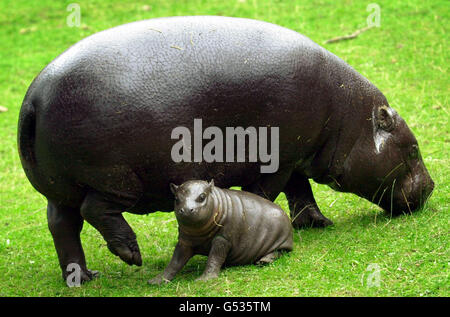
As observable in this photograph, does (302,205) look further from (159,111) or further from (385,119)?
(159,111)

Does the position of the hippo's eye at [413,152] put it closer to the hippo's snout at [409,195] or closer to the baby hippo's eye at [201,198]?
the hippo's snout at [409,195]

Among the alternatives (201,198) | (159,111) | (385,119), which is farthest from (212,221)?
(385,119)

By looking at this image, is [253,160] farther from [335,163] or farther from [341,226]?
[341,226]

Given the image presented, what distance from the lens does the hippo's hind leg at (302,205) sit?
280 inches

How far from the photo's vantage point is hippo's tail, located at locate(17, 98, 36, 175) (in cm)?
543

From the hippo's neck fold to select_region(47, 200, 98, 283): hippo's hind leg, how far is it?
100cm

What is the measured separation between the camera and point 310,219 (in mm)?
7129

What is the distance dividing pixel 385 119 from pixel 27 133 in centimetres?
334

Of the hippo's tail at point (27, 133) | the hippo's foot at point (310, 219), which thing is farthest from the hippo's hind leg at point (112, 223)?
the hippo's foot at point (310, 219)

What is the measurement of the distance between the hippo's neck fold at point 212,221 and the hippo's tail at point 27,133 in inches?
52.3
